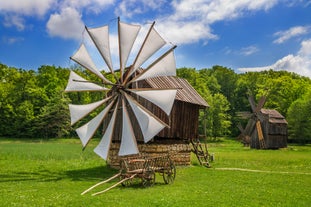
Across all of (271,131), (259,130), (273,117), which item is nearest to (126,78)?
(259,130)

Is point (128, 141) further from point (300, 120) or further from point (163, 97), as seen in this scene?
point (300, 120)

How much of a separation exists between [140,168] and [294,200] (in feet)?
26.2

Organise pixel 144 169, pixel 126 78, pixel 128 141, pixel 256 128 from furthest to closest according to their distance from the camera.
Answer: pixel 256 128 < pixel 126 78 < pixel 128 141 < pixel 144 169

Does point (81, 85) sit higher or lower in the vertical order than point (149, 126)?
higher

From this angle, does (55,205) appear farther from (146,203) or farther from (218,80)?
(218,80)

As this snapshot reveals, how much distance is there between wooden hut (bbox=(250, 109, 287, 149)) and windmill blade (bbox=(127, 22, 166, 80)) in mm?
34860

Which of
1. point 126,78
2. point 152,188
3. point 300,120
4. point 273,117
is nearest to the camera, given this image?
point 152,188

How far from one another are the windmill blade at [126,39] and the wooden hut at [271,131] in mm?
35790

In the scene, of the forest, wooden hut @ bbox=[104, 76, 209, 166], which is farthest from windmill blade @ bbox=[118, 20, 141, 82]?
the forest

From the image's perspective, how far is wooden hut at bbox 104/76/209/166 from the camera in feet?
84.8

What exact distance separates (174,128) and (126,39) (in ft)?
28.4

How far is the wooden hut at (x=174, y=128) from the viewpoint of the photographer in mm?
25859

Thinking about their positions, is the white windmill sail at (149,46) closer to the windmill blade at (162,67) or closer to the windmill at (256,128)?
the windmill blade at (162,67)

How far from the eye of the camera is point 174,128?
26.8 meters
